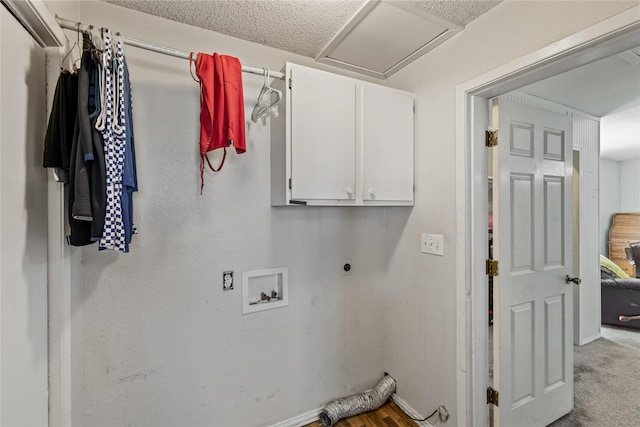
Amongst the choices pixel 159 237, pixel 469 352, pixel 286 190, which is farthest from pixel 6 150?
pixel 469 352

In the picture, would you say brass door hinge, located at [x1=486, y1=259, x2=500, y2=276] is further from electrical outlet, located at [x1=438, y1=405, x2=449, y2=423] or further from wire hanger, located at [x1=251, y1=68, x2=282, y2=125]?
wire hanger, located at [x1=251, y1=68, x2=282, y2=125]

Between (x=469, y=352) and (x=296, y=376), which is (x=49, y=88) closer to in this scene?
(x=296, y=376)

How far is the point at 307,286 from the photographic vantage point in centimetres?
196

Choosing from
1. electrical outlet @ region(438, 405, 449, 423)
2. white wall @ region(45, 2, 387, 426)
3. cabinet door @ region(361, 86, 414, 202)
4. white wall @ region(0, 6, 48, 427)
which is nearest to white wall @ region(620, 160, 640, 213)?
cabinet door @ region(361, 86, 414, 202)

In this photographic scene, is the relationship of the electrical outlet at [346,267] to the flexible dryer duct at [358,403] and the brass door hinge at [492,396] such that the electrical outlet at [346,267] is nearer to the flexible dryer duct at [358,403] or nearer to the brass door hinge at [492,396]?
the flexible dryer duct at [358,403]

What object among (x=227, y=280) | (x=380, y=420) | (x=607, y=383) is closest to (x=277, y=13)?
(x=227, y=280)

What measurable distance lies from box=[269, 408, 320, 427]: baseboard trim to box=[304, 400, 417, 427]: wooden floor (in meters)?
0.03

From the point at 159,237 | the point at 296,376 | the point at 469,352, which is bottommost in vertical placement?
the point at 296,376

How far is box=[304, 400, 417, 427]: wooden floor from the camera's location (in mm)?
1920

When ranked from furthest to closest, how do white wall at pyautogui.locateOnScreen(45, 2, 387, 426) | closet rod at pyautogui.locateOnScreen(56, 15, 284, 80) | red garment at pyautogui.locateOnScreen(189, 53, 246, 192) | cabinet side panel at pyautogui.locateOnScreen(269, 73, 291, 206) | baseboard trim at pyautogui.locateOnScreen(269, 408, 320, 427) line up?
1. baseboard trim at pyautogui.locateOnScreen(269, 408, 320, 427)
2. cabinet side panel at pyautogui.locateOnScreen(269, 73, 291, 206)
3. white wall at pyautogui.locateOnScreen(45, 2, 387, 426)
4. red garment at pyautogui.locateOnScreen(189, 53, 246, 192)
5. closet rod at pyautogui.locateOnScreen(56, 15, 284, 80)

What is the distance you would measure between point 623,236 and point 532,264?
6284 millimetres

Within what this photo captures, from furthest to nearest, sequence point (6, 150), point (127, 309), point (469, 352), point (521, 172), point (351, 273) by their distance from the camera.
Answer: point (351, 273) < point (521, 172) < point (469, 352) < point (127, 309) < point (6, 150)

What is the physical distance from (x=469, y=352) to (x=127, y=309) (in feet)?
6.19

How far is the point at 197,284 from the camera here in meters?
1.64
